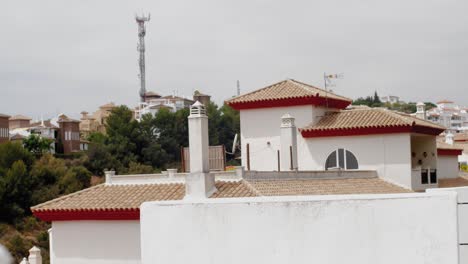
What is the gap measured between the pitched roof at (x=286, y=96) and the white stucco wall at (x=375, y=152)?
52.9 inches

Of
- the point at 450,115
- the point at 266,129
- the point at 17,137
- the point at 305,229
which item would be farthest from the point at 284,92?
the point at 450,115

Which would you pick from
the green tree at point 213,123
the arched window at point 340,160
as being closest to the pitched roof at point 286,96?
the arched window at point 340,160

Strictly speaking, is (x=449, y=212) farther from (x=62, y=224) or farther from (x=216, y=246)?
(x=62, y=224)

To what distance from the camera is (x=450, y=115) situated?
13162 cm

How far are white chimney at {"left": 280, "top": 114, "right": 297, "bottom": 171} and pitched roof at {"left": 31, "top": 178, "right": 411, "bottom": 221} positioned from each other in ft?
9.45

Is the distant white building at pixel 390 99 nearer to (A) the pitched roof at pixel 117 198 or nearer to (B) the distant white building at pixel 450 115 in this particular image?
(B) the distant white building at pixel 450 115

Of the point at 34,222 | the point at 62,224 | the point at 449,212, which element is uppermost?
the point at 449,212

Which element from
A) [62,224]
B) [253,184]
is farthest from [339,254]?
[62,224]

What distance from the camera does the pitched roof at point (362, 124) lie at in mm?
23312

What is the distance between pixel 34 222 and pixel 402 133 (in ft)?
130

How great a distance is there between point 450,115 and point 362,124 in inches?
4448

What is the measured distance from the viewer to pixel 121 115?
2940 inches

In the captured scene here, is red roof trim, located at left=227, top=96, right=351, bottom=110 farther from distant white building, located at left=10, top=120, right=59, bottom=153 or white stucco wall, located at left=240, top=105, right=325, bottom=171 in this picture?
distant white building, located at left=10, top=120, right=59, bottom=153

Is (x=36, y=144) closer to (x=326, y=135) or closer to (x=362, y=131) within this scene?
(x=326, y=135)
